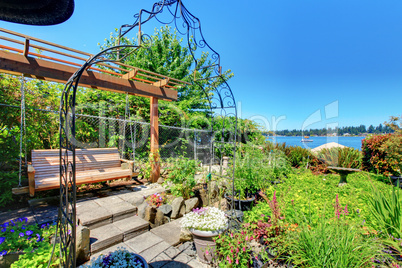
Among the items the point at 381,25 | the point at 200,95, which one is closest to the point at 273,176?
the point at 200,95

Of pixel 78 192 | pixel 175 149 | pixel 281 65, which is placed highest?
pixel 281 65

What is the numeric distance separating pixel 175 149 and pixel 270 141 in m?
3.72

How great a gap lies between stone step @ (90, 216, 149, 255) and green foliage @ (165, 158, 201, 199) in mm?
905

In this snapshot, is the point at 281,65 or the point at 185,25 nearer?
the point at 185,25

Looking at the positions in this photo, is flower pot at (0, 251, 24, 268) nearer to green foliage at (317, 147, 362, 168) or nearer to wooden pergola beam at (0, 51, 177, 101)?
wooden pergola beam at (0, 51, 177, 101)

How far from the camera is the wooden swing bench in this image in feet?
9.70

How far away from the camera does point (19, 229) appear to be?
2098 millimetres

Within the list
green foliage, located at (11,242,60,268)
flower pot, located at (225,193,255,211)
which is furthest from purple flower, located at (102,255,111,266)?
flower pot, located at (225,193,255,211)

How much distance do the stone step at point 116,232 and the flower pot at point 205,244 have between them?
3.11 feet

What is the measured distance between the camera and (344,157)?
5.71m

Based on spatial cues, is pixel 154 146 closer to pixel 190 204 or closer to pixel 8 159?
pixel 190 204

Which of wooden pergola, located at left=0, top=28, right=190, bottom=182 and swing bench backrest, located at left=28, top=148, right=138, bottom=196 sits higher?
wooden pergola, located at left=0, top=28, right=190, bottom=182

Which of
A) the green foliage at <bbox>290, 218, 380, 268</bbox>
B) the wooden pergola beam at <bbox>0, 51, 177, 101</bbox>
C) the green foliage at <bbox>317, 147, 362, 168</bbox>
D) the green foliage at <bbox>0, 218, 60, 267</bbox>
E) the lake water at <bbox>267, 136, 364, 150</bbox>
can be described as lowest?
the green foliage at <bbox>0, 218, 60, 267</bbox>

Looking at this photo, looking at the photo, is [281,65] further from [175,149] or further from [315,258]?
[315,258]
